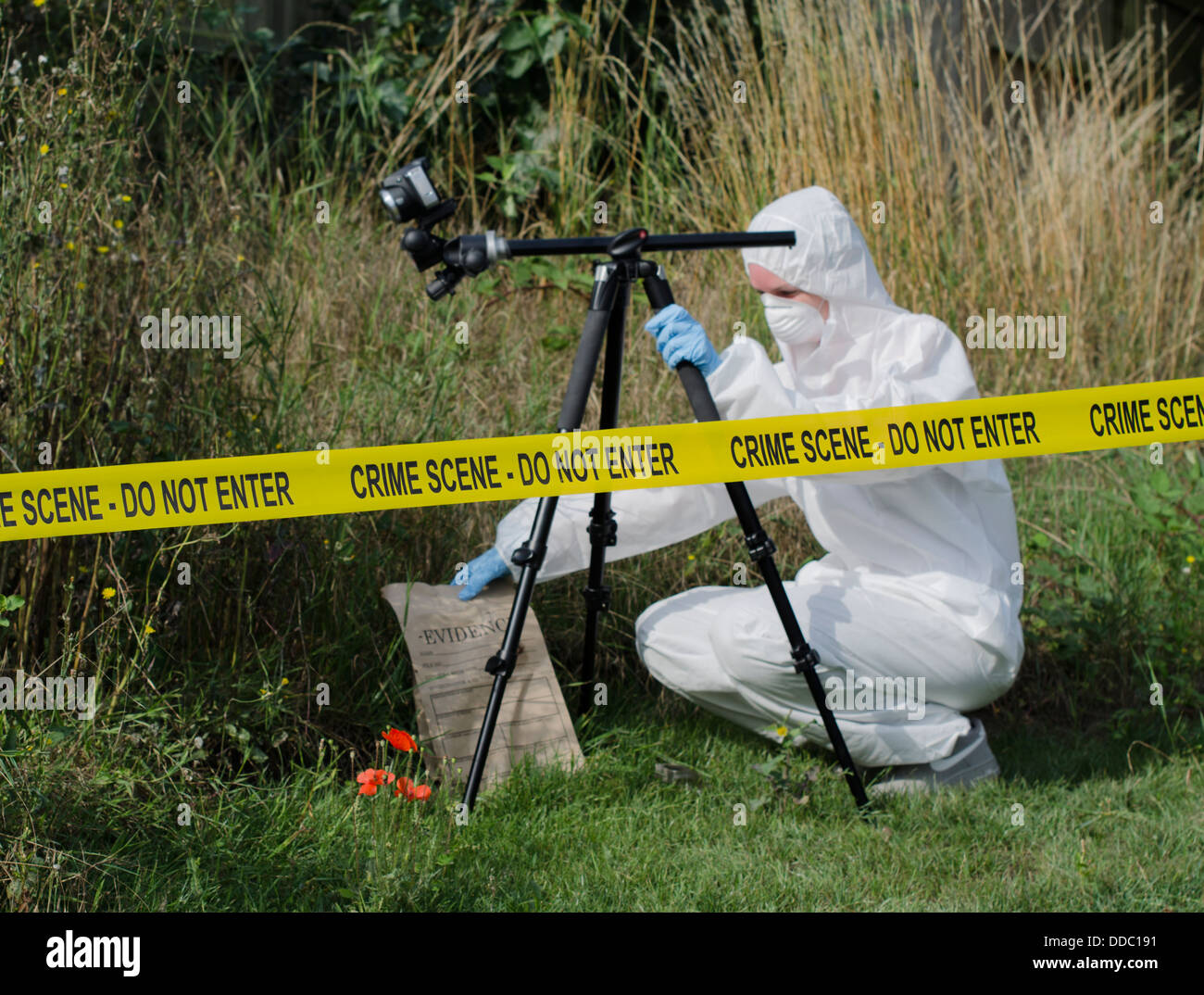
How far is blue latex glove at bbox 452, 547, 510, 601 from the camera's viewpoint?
323cm

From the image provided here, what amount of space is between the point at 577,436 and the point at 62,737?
52.2 inches

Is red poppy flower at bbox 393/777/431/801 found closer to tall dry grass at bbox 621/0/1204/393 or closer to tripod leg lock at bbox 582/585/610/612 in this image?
tripod leg lock at bbox 582/585/610/612

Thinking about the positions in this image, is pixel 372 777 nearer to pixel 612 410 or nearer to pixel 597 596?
pixel 597 596

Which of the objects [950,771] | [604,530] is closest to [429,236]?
[604,530]

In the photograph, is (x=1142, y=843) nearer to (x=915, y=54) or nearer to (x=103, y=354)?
(x=103, y=354)

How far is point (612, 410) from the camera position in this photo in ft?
9.66

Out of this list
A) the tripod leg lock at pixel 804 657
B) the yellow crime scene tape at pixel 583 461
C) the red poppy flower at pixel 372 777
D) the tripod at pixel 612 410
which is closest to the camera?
the yellow crime scene tape at pixel 583 461

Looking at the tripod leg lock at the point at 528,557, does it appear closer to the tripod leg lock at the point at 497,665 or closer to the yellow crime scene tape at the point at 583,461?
the tripod leg lock at the point at 497,665

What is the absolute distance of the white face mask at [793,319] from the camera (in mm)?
3221

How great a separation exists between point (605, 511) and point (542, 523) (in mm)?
218

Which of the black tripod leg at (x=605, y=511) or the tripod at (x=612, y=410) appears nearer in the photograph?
the tripod at (x=612, y=410)

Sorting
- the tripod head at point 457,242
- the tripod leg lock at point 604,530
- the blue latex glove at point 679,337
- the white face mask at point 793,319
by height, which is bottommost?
the tripod leg lock at point 604,530

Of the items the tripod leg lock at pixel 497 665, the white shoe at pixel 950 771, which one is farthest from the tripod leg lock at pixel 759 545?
the white shoe at pixel 950 771
